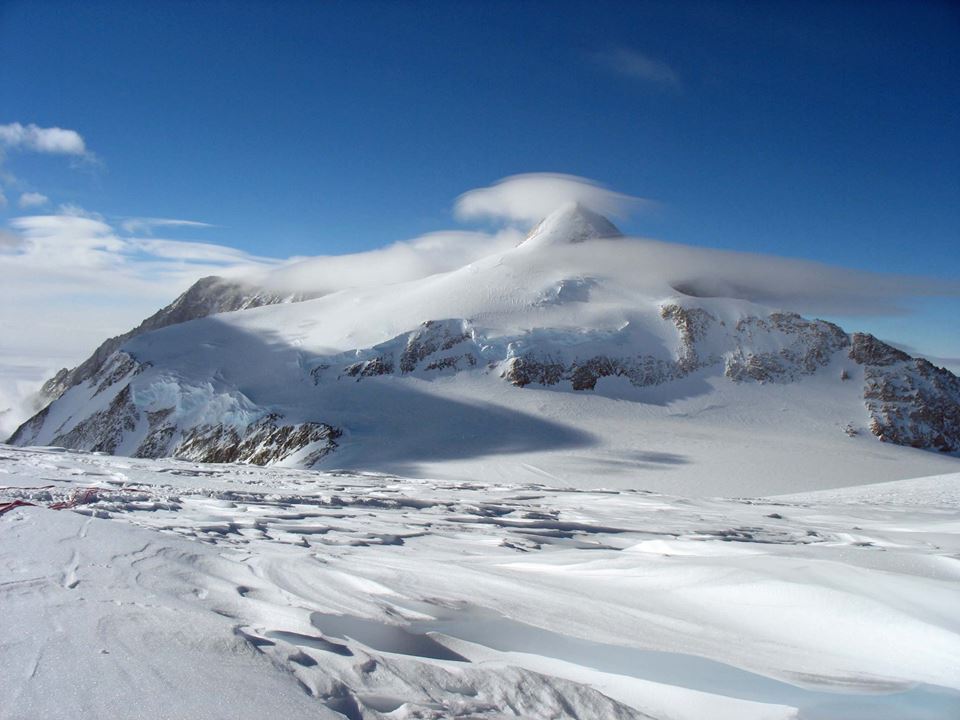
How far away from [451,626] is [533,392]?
35.1m

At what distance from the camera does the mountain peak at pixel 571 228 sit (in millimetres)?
64938

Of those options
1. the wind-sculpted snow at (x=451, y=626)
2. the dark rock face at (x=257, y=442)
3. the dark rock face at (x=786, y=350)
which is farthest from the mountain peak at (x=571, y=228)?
the wind-sculpted snow at (x=451, y=626)

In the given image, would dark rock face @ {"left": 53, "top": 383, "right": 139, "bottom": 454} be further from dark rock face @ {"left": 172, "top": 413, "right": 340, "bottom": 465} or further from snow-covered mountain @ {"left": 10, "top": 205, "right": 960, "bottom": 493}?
dark rock face @ {"left": 172, "top": 413, "right": 340, "bottom": 465}

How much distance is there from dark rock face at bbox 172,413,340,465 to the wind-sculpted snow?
24501 mm

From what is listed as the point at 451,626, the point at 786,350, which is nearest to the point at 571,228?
the point at 786,350

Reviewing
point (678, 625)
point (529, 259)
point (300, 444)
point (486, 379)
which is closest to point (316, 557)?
point (678, 625)

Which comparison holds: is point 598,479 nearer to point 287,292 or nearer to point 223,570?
point 223,570

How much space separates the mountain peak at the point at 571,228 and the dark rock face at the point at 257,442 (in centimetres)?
3473

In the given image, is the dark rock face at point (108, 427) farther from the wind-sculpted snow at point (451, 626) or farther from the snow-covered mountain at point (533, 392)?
the wind-sculpted snow at point (451, 626)

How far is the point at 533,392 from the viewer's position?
3938cm

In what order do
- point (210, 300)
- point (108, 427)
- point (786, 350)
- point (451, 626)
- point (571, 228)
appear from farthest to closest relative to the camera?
point (210, 300) < point (571, 228) < point (786, 350) < point (108, 427) < point (451, 626)

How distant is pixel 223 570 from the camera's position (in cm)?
512

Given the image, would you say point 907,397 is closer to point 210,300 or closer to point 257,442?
point 257,442

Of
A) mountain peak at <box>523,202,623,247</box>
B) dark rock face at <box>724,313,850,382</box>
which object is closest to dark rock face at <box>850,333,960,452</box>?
dark rock face at <box>724,313,850,382</box>
